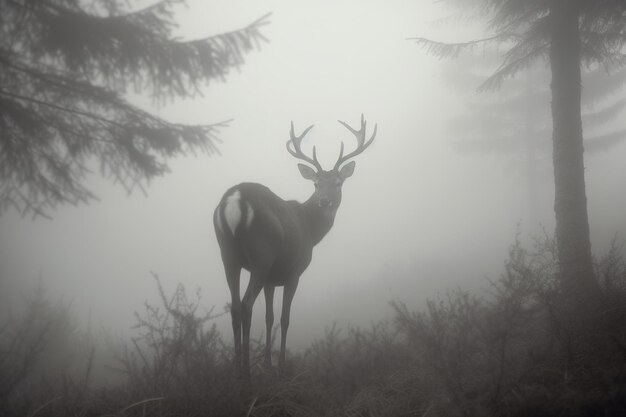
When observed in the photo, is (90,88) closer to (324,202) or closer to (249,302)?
(249,302)

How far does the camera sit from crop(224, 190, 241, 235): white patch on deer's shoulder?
4582 millimetres

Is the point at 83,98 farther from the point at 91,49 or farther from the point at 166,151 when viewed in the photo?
the point at 166,151

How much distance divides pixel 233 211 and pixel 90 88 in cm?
252

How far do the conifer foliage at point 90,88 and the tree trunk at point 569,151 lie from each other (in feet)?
16.9

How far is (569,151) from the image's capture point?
21.2 feet

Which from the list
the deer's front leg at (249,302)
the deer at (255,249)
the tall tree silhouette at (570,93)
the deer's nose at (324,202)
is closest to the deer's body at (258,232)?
the deer at (255,249)

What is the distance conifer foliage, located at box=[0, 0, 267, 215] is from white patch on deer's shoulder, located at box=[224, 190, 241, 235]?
1.37 metres

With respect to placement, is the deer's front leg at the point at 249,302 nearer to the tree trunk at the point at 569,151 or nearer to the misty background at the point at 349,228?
the misty background at the point at 349,228

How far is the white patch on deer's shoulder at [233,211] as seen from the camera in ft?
15.0

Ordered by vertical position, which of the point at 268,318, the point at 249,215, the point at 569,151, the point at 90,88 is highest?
the point at 90,88

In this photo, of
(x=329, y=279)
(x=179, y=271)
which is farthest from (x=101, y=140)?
(x=179, y=271)

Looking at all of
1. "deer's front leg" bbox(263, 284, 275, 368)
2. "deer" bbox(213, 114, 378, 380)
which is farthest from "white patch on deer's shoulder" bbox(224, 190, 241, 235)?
"deer's front leg" bbox(263, 284, 275, 368)

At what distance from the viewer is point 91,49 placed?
16.2 ft

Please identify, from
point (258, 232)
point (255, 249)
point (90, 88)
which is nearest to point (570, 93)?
point (258, 232)
